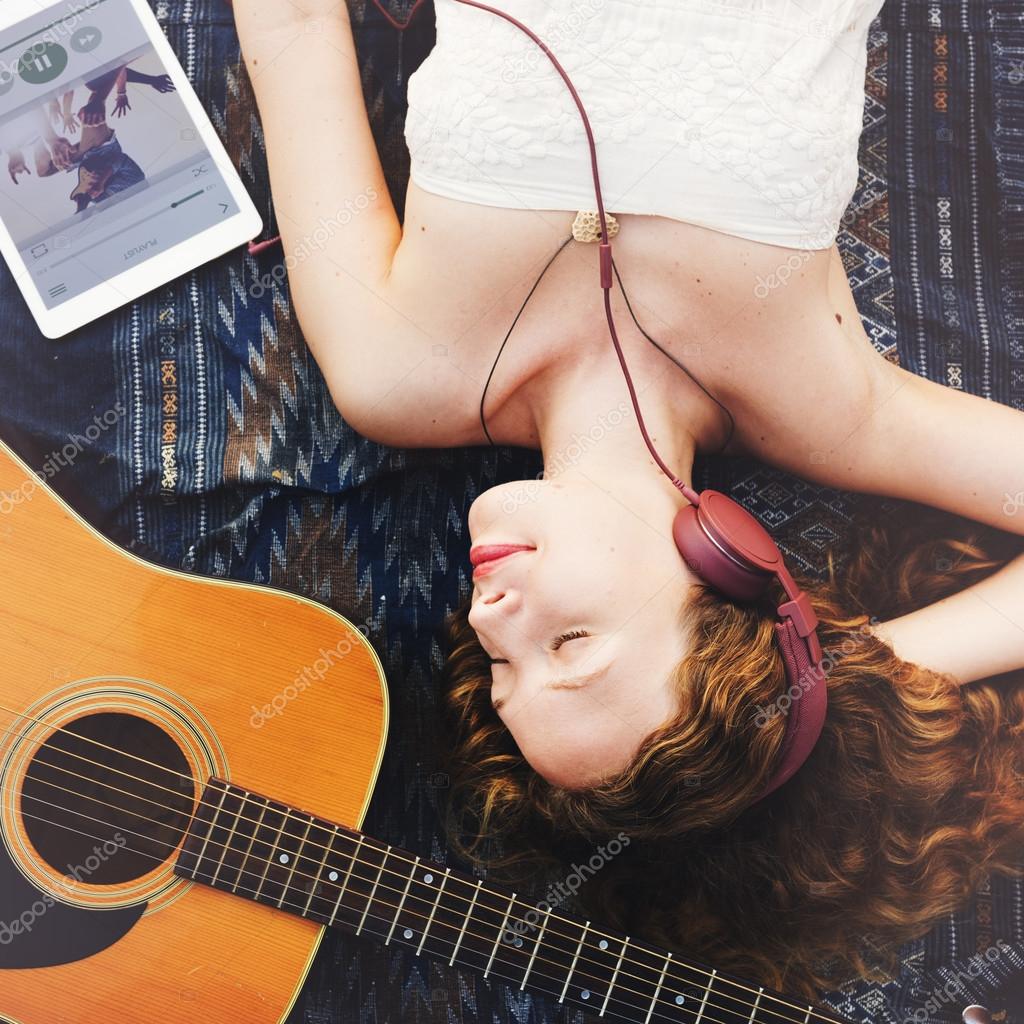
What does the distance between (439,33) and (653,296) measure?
13.4 inches

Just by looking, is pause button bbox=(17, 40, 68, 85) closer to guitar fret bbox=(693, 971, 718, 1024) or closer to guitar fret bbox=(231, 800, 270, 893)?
guitar fret bbox=(231, 800, 270, 893)

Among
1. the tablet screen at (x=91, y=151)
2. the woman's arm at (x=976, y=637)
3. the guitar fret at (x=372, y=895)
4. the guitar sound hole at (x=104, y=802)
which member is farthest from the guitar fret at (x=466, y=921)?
the tablet screen at (x=91, y=151)

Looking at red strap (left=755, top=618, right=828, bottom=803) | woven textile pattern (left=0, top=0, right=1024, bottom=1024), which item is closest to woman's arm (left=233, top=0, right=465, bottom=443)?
woven textile pattern (left=0, top=0, right=1024, bottom=1024)

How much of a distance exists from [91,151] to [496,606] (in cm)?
74

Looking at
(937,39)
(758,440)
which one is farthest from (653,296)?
(937,39)

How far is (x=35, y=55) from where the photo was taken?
98 centimetres

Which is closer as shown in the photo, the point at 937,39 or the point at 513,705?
the point at 513,705

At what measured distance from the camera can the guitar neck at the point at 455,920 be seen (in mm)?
900

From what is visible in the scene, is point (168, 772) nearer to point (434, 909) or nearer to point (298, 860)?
point (298, 860)

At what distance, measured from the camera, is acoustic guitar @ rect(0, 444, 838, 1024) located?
2.91 feet

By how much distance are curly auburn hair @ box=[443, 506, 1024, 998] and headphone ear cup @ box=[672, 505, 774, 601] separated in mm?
59

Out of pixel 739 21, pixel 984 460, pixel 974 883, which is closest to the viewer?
pixel 739 21

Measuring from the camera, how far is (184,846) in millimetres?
893

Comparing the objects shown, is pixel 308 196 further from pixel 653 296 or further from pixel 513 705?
pixel 513 705
